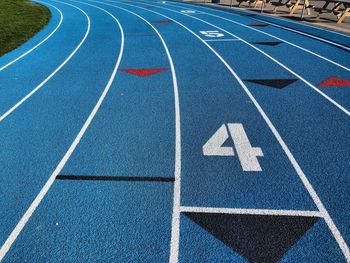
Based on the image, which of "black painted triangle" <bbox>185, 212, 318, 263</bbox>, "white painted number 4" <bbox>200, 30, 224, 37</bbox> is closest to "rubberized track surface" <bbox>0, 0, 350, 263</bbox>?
"black painted triangle" <bbox>185, 212, 318, 263</bbox>

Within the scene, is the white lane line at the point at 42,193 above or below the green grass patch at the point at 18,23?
above

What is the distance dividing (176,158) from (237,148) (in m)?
1.06

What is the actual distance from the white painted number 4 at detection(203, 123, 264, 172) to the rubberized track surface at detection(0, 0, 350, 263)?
27 millimetres

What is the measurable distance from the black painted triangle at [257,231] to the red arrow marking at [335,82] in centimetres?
510

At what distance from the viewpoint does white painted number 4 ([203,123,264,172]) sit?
4762 millimetres

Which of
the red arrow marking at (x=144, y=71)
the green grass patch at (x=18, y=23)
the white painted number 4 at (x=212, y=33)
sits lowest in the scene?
the green grass patch at (x=18, y=23)

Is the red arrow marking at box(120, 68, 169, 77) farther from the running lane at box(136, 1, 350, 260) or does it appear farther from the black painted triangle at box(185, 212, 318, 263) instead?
the black painted triangle at box(185, 212, 318, 263)

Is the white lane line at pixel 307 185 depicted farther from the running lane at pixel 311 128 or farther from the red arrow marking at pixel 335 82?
the red arrow marking at pixel 335 82

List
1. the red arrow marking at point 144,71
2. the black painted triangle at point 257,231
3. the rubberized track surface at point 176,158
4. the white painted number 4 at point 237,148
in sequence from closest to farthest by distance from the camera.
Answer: the black painted triangle at point 257,231 < the rubberized track surface at point 176,158 < the white painted number 4 at point 237,148 < the red arrow marking at point 144,71

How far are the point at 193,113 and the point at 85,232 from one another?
3.52 metres

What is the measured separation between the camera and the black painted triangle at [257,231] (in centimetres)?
329

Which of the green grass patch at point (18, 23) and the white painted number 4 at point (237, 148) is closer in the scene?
the white painted number 4 at point (237, 148)

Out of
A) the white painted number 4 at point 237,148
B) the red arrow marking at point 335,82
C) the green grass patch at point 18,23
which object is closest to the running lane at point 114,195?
the white painted number 4 at point 237,148

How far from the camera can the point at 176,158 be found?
4898mm
